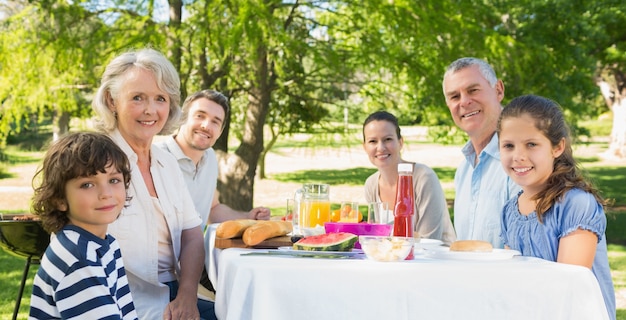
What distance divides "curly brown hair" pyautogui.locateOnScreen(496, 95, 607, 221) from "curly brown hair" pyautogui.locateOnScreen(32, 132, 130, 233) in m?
1.58

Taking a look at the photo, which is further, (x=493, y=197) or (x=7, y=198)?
(x=7, y=198)

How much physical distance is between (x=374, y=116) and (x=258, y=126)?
724 centimetres

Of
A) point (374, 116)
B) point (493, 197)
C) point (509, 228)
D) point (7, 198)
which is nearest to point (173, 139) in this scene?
point (374, 116)

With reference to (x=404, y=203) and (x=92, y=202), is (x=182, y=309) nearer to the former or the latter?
(x=92, y=202)

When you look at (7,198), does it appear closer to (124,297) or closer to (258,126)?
(258,126)

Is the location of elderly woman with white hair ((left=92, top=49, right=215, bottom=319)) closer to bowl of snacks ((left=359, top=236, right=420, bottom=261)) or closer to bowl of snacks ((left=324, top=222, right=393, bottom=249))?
bowl of snacks ((left=324, top=222, right=393, bottom=249))

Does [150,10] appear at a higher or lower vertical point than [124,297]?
higher

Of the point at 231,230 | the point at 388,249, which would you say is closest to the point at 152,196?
the point at 231,230

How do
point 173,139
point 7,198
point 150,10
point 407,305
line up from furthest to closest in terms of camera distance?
1. point 7,198
2. point 150,10
3. point 173,139
4. point 407,305

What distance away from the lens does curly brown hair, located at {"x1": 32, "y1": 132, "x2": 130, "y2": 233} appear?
2.80 m

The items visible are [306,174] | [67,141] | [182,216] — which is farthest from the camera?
[306,174]

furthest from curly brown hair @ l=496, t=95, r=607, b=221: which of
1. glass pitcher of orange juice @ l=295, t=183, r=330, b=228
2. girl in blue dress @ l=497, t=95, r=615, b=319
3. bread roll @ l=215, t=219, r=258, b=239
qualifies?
bread roll @ l=215, t=219, r=258, b=239

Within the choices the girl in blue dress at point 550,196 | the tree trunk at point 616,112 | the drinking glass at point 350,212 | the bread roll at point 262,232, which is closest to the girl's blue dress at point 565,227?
the girl in blue dress at point 550,196

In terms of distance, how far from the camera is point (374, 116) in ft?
16.6
